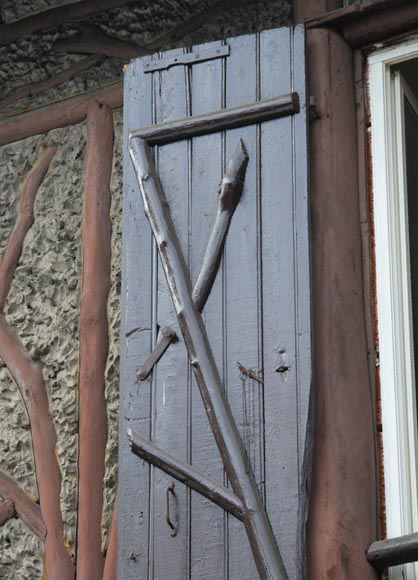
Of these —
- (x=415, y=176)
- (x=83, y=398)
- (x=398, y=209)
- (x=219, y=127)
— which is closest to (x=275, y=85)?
(x=219, y=127)

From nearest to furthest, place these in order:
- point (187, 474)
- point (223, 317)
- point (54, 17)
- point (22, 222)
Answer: point (187, 474), point (223, 317), point (22, 222), point (54, 17)

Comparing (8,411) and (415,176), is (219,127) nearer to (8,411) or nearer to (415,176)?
(415,176)

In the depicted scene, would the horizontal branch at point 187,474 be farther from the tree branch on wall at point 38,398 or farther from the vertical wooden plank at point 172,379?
the tree branch on wall at point 38,398

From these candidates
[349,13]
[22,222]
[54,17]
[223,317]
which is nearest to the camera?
[223,317]

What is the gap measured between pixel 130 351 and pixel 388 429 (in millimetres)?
756

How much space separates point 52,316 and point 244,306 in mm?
954

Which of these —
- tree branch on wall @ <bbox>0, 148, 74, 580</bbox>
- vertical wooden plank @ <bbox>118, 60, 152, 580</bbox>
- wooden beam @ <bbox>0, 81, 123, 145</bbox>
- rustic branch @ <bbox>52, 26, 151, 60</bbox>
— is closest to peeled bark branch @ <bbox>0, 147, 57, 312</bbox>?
tree branch on wall @ <bbox>0, 148, 74, 580</bbox>

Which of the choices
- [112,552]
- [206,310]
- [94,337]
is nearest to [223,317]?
[206,310]

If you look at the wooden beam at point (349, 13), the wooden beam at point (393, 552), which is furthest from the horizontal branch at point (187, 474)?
the wooden beam at point (349, 13)

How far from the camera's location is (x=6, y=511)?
4207 mm

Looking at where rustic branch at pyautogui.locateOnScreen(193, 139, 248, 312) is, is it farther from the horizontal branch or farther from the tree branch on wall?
the tree branch on wall

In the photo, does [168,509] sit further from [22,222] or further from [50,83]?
[50,83]

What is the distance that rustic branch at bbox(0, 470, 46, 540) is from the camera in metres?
4.16

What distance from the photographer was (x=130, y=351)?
3740mm
